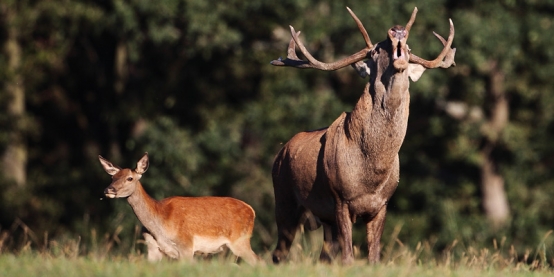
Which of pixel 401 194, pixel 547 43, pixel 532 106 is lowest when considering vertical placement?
pixel 401 194

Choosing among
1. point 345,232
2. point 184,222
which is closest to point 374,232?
point 345,232

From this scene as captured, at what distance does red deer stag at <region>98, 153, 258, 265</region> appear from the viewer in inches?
407

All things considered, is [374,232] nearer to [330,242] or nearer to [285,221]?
[330,242]

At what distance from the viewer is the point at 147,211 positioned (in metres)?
10.3

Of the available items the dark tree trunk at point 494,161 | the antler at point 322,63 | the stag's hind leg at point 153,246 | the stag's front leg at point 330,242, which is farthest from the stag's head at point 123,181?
the dark tree trunk at point 494,161

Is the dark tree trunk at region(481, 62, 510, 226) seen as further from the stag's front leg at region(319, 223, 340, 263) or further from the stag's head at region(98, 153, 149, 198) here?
the stag's head at region(98, 153, 149, 198)

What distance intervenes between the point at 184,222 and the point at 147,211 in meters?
0.36

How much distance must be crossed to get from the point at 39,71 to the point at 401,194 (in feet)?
26.8

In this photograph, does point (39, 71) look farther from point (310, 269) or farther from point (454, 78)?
point (310, 269)

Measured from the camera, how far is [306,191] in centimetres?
1023

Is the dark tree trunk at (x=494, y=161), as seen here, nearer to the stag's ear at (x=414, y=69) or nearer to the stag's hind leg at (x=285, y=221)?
the stag's hind leg at (x=285, y=221)

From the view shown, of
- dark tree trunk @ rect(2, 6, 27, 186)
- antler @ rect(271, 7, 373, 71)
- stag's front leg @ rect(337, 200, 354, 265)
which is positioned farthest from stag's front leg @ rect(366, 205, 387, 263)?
dark tree trunk @ rect(2, 6, 27, 186)

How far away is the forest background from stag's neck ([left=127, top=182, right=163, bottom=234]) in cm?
1103

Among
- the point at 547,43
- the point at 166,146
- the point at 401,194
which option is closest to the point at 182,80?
the point at 166,146
